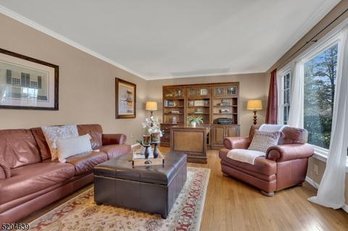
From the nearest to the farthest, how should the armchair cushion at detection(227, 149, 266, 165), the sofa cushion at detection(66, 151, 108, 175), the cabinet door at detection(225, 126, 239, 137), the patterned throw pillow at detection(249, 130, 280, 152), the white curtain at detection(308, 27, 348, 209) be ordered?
1. the white curtain at detection(308, 27, 348, 209)
2. the sofa cushion at detection(66, 151, 108, 175)
3. the armchair cushion at detection(227, 149, 266, 165)
4. the patterned throw pillow at detection(249, 130, 280, 152)
5. the cabinet door at detection(225, 126, 239, 137)

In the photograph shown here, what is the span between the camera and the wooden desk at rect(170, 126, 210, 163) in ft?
13.2

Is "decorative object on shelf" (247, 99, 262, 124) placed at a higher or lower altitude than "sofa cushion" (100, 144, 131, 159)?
higher

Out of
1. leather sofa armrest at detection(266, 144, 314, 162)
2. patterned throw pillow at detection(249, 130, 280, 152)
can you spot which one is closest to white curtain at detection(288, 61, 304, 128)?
patterned throw pillow at detection(249, 130, 280, 152)

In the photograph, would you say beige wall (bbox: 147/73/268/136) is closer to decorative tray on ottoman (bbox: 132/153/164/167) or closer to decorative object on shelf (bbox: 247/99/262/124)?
decorative object on shelf (bbox: 247/99/262/124)

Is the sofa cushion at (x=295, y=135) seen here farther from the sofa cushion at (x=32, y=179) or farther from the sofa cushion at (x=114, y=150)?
the sofa cushion at (x=32, y=179)

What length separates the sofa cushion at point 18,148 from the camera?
7.01 ft

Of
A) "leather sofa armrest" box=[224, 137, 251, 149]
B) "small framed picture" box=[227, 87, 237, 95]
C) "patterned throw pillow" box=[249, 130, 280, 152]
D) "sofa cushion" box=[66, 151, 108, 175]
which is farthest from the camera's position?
"small framed picture" box=[227, 87, 237, 95]

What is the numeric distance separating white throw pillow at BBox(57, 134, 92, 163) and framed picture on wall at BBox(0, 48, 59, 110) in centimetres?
78

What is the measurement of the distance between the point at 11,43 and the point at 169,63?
309 cm

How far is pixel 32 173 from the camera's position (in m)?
1.87

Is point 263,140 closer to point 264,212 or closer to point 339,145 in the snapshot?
point 339,145

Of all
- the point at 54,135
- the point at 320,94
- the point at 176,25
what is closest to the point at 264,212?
the point at 320,94

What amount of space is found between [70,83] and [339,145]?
163 inches

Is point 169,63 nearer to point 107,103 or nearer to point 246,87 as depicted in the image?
point 107,103
